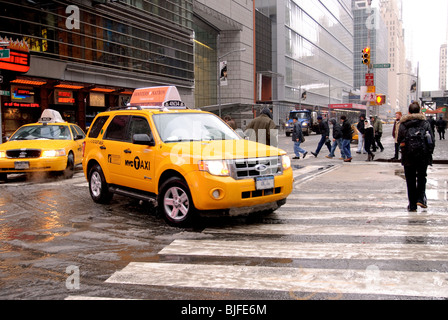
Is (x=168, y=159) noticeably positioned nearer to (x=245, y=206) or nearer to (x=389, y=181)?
(x=245, y=206)

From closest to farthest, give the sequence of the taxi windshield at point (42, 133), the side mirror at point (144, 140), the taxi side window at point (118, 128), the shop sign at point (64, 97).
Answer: the side mirror at point (144, 140) → the taxi side window at point (118, 128) → the taxi windshield at point (42, 133) → the shop sign at point (64, 97)

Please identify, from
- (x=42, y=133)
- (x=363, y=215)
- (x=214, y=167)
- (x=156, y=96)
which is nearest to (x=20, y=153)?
(x=42, y=133)

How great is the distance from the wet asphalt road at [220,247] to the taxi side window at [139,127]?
1486mm

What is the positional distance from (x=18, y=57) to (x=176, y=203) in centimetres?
2431

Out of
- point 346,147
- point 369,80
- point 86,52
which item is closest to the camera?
point 346,147

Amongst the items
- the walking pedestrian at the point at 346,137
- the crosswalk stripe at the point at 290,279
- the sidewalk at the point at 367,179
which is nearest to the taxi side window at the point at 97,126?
the crosswalk stripe at the point at 290,279

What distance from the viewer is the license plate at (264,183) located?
21.1 feet

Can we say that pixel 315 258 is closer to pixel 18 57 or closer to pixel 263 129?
pixel 263 129

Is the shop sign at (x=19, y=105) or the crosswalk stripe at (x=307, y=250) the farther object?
the shop sign at (x=19, y=105)

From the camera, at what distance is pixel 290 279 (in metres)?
4.31

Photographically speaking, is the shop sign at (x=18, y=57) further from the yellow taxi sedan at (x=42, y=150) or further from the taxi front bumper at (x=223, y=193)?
the taxi front bumper at (x=223, y=193)

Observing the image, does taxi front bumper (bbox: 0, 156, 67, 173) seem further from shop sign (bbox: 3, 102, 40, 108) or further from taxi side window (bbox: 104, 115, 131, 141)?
shop sign (bbox: 3, 102, 40, 108)

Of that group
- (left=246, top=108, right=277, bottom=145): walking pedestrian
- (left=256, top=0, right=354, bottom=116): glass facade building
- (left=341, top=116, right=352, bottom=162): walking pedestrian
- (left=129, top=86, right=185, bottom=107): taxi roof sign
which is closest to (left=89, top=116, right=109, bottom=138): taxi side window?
(left=129, top=86, right=185, bottom=107): taxi roof sign
